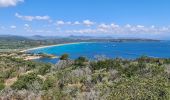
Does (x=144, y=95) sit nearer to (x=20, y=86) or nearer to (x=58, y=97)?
(x=58, y=97)

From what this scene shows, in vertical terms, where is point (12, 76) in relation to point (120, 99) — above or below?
below

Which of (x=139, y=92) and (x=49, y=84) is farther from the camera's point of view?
(x=49, y=84)

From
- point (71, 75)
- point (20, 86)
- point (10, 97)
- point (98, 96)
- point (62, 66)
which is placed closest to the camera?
point (98, 96)

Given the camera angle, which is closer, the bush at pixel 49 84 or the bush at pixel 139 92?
the bush at pixel 139 92

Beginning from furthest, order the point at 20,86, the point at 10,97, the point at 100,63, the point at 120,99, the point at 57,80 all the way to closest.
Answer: the point at 100,63, the point at 57,80, the point at 20,86, the point at 10,97, the point at 120,99

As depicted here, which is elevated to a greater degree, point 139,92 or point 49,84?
point 139,92

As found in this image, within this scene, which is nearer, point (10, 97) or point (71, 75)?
point (10, 97)

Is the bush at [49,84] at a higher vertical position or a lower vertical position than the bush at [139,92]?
lower

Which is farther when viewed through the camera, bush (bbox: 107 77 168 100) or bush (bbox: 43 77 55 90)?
bush (bbox: 43 77 55 90)

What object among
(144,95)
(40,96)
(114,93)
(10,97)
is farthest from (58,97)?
(144,95)

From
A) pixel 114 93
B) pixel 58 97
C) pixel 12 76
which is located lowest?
pixel 12 76

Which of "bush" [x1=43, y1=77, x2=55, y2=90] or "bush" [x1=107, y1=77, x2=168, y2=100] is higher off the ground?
"bush" [x1=107, y1=77, x2=168, y2=100]
